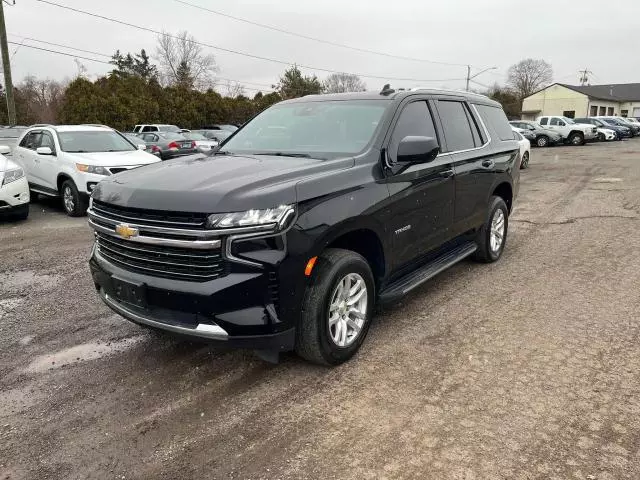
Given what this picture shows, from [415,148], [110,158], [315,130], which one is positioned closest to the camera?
[415,148]

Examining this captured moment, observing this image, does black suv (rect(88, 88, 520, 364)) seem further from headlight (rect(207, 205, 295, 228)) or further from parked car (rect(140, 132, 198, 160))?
parked car (rect(140, 132, 198, 160))

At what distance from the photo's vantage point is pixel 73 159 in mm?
9258

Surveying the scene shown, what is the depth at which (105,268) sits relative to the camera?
348 cm

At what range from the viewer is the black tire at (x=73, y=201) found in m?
9.14

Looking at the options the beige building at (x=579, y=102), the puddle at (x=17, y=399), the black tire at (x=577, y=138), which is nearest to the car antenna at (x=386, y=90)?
the puddle at (x=17, y=399)

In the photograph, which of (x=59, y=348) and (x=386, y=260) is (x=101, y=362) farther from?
(x=386, y=260)

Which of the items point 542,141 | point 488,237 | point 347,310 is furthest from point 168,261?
point 542,141

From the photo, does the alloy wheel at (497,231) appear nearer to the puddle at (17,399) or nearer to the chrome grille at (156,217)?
the chrome grille at (156,217)

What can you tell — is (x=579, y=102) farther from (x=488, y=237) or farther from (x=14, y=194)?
(x=14, y=194)

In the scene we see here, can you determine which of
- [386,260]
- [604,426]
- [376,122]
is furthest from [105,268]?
[604,426]

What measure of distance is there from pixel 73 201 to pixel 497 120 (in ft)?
24.4

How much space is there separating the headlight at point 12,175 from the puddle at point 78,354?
5.73 meters

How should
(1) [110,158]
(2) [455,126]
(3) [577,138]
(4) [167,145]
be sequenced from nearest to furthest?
(2) [455,126] → (1) [110,158] → (4) [167,145] → (3) [577,138]

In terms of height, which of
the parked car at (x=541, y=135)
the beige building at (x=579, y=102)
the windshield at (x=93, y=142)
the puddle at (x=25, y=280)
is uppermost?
the beige building at (x=579, y=102)
